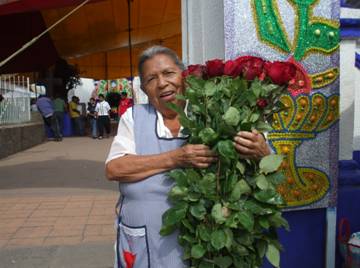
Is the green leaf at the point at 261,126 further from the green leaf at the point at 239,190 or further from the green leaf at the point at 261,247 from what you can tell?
→ the green leaf at the point at 261,247

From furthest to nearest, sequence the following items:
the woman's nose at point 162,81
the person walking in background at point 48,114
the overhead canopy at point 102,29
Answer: the person walking in background at point 48,114 < the overhead canopy at point 102,29 < the woman's nose at point 162,81

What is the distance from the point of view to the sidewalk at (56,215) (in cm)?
390

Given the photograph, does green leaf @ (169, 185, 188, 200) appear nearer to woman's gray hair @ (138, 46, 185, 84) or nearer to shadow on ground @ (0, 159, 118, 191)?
woman's gray hair @ (138, 46, 185, 84)

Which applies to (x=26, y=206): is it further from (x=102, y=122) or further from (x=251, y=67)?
(x=102, y=122)

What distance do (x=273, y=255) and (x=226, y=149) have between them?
0.49 m

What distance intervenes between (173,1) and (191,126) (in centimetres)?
814

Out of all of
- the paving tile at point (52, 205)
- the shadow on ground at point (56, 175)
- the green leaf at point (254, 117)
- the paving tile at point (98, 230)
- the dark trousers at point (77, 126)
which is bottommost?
the paving tile at point (98, 230)

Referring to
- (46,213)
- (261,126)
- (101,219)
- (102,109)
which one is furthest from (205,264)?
(102,109)

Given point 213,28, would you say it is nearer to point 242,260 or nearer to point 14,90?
point 242,260

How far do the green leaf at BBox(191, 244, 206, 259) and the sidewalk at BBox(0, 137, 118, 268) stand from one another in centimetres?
230

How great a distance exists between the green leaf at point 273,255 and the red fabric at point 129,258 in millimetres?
532

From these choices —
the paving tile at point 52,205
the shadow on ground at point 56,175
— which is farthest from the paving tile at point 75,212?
the shadow on ground at point 56,175

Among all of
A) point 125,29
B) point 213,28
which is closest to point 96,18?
point 125,29

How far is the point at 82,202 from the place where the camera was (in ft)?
19.0
